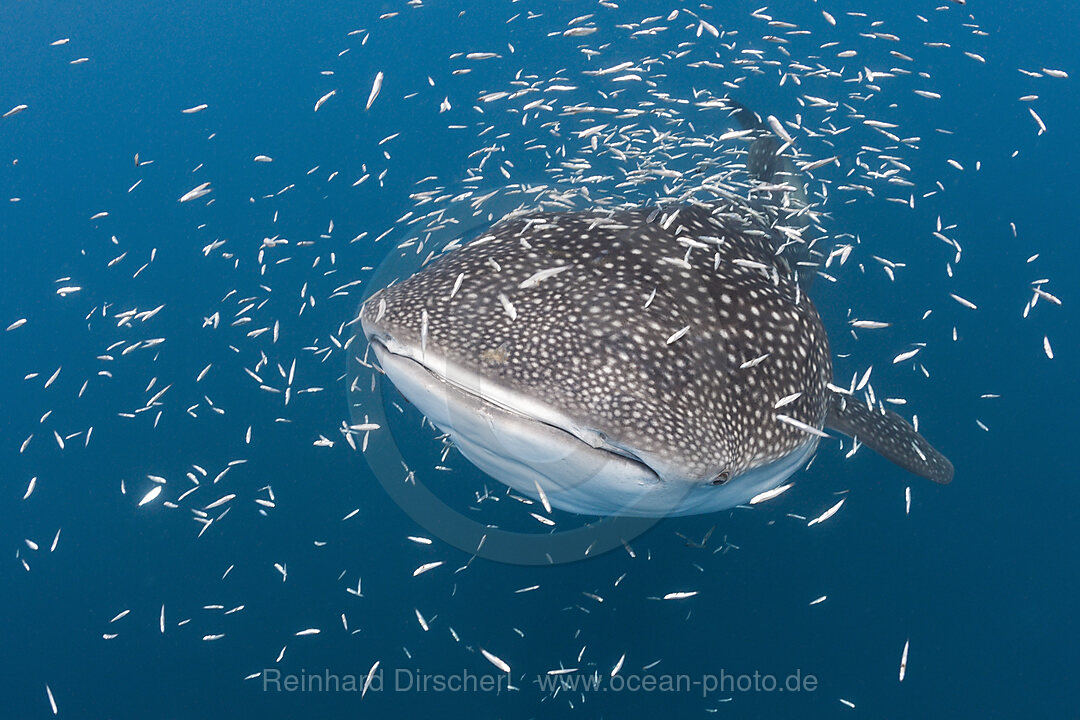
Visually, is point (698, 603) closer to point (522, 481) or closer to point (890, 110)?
point (522, 481)

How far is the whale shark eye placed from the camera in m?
2.32


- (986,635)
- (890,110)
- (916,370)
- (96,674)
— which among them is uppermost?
(890,110)

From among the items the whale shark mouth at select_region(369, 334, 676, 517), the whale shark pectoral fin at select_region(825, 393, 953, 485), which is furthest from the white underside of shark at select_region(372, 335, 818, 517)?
the whale shark pectoral fin at select_region(825, 393, 953, 485)

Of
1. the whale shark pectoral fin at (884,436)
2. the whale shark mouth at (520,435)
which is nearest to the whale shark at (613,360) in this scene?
the whale shark mouth at (520,435)

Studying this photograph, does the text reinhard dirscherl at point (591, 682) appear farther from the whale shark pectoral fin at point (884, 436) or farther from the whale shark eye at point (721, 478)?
the whale shark eye at point (721, 478)

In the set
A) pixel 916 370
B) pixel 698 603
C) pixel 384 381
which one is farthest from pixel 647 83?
pixel 698 603

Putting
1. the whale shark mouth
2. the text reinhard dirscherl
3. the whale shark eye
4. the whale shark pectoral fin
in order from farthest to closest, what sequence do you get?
1. the text reinhard dirscherl
2. the whale shark pectoral fin
3. the whale shark eye
4. the whale shark mouth

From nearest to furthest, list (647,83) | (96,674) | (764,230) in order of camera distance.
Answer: (764,230) < (96,674) < (647,83)

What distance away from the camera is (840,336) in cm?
617

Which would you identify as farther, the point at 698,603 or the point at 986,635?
the point at 986,635

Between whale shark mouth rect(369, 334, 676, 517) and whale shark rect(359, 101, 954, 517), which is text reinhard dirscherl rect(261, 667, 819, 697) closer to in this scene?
whale shark rect(359, 101, 954, 517)

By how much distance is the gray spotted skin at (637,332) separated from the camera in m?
2.07

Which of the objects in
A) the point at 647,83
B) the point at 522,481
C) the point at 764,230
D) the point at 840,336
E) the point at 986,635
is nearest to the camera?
the point at 522,481

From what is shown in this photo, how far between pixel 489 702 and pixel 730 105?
20.9 feet
